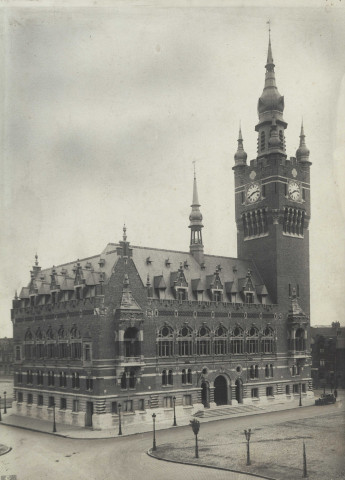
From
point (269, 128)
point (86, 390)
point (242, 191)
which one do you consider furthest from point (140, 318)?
point (269, 128)

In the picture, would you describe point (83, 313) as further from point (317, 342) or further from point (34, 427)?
point (317, 342)

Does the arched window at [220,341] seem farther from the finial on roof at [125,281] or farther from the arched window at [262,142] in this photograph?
the arched window at [262,142]

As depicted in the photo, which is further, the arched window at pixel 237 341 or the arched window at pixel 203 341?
the arched window at pixel 237 341

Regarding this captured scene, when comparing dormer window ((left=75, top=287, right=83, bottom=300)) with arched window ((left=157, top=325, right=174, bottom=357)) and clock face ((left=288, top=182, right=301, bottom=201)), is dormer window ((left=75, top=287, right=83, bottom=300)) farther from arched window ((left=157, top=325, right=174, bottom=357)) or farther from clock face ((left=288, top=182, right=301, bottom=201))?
clock face ((left=288, top=182, right=301, bottom=201))

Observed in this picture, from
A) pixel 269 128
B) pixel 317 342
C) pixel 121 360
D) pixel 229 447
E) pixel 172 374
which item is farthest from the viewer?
pixel 317 342

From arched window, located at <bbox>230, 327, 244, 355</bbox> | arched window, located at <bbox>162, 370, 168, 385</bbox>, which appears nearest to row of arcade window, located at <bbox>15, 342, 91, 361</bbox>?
arched window, located at <bbox>162, 370, 168, 385</bbox>

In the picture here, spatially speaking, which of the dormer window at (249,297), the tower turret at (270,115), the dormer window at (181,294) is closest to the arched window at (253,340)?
the dormer window at (249,297)
